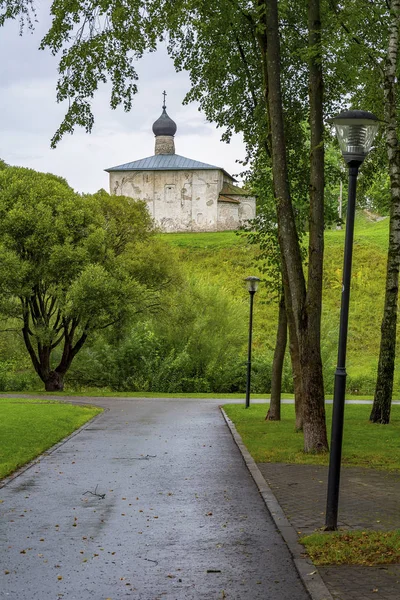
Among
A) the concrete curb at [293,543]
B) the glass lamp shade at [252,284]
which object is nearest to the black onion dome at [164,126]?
the glass lamp shade at [252,284]

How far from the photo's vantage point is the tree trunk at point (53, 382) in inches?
1620

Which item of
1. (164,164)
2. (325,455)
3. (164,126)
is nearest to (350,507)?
(325,455)

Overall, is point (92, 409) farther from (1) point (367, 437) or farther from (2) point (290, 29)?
(2) point (290, 29)

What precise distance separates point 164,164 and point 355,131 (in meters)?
92.6

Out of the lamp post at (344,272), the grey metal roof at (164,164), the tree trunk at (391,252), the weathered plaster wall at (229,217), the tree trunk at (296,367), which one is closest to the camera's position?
the lamp post at (344,272)

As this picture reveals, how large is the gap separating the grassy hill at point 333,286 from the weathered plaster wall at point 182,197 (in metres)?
3.37

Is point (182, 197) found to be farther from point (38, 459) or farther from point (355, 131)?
point (355, 131)

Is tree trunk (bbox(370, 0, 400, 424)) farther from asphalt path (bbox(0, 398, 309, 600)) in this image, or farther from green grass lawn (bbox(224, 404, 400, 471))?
asphalt path (bbox(0, 398, 309, 600))

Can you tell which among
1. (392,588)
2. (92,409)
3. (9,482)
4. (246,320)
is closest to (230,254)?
(246,320)

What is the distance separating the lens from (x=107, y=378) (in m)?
44.0

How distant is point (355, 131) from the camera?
30.7ft

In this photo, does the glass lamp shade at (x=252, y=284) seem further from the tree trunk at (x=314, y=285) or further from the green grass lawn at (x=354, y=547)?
the green grass lawn at (x=354, y=547)

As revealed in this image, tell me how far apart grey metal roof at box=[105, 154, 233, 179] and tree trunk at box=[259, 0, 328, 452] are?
8334cm

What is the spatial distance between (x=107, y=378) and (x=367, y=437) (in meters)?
26.6
